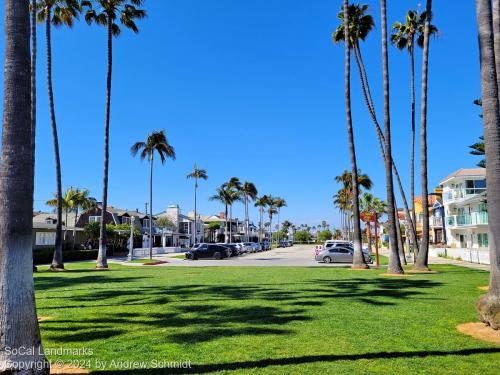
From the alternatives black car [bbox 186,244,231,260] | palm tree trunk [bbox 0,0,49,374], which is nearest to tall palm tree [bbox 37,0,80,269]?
black car [bbox 186,244,231,260]

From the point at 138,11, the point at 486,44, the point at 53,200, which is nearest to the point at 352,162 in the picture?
the point at 486,44

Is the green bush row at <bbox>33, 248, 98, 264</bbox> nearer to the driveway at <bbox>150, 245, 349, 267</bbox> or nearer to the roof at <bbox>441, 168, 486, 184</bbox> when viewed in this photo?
the driveway at <bbox>150, 245, 349, 267</bbox>

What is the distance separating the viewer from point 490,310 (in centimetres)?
854

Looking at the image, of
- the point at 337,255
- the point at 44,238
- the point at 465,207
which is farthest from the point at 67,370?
the point at 465,207

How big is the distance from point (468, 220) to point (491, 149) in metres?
42.4

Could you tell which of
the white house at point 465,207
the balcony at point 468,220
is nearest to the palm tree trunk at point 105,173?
the balcony at point 468,220

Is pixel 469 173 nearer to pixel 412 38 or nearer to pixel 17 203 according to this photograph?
pixel 412 38

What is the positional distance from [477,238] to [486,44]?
45451 mm

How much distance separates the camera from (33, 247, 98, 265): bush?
119 feet

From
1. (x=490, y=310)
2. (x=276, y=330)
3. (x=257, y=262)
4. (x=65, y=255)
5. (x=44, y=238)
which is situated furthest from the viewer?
(x=44, y=238)

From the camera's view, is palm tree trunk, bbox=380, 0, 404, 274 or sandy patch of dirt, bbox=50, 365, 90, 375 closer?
sandy patch of dirt, bbox=50, 365, 90, 375

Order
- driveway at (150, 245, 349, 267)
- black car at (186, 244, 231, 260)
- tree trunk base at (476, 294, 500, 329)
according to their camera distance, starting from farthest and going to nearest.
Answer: black car at (186, 244, 231, 260)
driveway at (150, 245, 349, 267)
tree trunk base at (476, 294, 500, 329)

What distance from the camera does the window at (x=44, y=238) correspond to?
44.7 meters

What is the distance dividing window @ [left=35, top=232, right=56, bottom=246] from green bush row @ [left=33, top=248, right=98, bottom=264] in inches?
182
